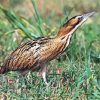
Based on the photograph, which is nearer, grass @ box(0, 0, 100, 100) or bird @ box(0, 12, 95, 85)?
grass @ box(0, 0, 100, 100)

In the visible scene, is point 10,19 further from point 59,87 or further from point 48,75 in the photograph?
point 59,87

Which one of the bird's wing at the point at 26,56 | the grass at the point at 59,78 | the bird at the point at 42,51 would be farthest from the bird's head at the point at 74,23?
the grass at the point at 59,78

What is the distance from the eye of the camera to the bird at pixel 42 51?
20.5ft

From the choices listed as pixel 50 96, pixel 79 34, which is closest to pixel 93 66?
pixel 50 96

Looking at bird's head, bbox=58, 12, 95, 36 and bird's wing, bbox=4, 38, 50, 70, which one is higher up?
bird's head, bbox=58, 12, 95, 36

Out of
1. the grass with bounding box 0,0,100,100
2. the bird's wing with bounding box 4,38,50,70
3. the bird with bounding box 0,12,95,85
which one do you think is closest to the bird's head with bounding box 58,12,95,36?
the bird with bounding box 0,12,95,85

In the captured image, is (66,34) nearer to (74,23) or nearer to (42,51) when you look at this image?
(74,23)

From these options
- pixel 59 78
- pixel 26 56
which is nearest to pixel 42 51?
pixel 26 56

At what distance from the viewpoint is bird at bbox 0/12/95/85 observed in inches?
246

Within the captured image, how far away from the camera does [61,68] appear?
7152 mm

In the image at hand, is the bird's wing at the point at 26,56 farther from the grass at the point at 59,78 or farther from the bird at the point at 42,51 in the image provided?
the grass at the point at 59,78

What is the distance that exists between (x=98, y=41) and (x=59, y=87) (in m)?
2.42

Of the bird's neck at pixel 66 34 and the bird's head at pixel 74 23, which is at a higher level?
the bird's head at pixel 74 23

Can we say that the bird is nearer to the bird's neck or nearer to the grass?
the bird's neck
